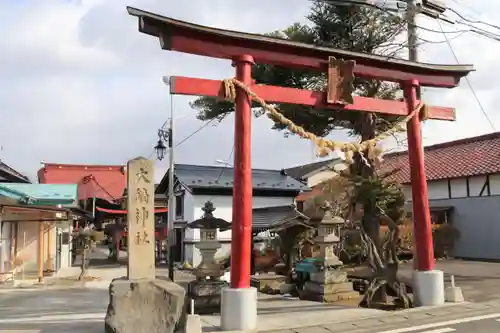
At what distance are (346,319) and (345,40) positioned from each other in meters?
11.5

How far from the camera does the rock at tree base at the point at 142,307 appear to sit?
29.0 ft

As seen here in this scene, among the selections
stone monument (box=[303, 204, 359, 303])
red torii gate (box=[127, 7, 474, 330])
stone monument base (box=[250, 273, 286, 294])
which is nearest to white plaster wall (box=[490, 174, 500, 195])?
stone monument (box=[303, 204, 359, 303])

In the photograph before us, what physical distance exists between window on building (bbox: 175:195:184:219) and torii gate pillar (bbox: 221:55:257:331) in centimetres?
2359

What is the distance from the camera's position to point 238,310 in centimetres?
976

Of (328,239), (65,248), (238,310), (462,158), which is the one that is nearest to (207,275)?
(238,310)

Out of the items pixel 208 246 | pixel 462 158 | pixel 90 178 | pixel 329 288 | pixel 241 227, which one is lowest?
pixel 329 288

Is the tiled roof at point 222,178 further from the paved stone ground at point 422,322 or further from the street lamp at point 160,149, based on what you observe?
the paved stone ground at point 422,322

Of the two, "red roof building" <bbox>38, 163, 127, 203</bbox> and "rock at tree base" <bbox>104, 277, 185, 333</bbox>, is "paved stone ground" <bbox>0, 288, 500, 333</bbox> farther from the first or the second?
"red roof building" <bbox>38, 163, 127, 203</bbox>

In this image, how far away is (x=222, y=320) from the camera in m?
9.90

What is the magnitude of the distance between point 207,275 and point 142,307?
5189 millimetres

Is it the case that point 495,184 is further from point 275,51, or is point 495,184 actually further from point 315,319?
point 275,51

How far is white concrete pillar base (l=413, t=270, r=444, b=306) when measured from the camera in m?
12.5

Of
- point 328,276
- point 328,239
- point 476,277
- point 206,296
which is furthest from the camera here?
point 476,277

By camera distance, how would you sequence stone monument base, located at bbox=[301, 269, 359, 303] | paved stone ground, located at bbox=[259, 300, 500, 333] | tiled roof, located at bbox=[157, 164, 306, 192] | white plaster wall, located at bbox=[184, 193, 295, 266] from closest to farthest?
paved stone ground, located at bbox=[259, 300, 500, 333]
stone monument base, located at bbox=[301, 269, 359, 303]
white plaster wall, located at bbox=[184, 193, 295, 266]
tiled roof, located at bbox=[157, 164, 306, 192]
